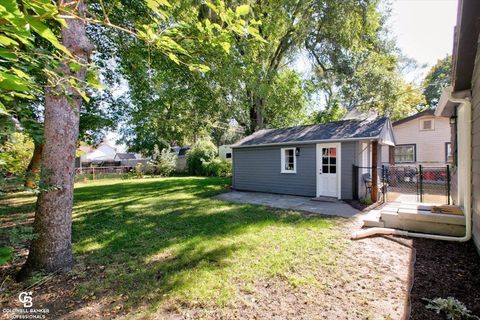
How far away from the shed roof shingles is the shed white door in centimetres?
44

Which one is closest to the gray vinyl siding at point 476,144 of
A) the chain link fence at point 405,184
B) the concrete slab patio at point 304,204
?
the concrete slab patio at point 304,204

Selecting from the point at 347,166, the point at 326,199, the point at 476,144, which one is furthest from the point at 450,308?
the point at 347,166

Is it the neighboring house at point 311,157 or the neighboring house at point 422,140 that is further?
the neighboring house at point 422,140

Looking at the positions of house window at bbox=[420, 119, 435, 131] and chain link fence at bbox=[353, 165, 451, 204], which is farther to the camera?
house window at bbox=[420, 119, 435, 131]

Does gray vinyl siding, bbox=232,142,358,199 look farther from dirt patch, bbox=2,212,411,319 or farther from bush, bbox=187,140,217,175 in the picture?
bush, bbox=187,140,217,175

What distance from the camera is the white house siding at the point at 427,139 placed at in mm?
13289

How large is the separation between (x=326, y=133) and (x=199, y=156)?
13.7 metres

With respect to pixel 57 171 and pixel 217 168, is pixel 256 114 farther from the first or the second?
pixel 57 171

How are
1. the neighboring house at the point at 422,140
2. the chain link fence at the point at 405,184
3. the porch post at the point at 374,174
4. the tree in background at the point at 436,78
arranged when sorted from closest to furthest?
1. the porch post at the point at 374,174
2. the chain link fence at the point at 405,184
3. the neighboring house at the point at 422,140
4. the tree in background at the point at 436,78

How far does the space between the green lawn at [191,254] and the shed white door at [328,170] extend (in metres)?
2.83

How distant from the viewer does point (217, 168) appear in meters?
19.7

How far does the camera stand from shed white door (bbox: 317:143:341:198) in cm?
871

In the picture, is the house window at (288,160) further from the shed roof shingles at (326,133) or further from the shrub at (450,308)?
the shrub at (450,308)

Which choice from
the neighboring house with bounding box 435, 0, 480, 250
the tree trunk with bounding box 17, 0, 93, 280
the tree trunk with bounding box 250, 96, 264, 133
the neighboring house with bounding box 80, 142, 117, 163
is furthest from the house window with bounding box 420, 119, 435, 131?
the neighboring house with bounding box 80, 142, 117, 163
